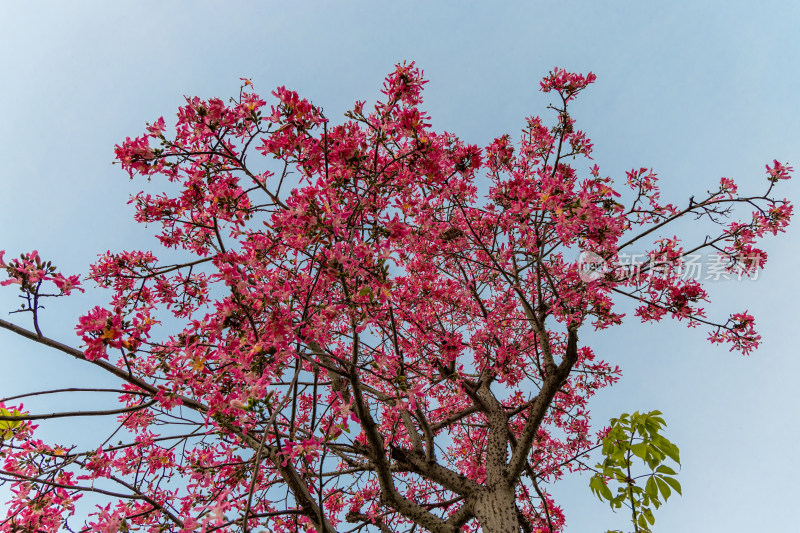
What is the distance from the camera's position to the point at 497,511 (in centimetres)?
402

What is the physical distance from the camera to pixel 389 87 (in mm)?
2947

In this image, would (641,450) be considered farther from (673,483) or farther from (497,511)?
(497,511)

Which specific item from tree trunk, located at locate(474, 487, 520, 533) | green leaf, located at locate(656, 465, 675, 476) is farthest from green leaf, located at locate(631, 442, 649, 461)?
tree trunk, located at locate(474, 487, 520, 533)

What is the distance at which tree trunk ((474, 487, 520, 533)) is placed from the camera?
12.8 feet

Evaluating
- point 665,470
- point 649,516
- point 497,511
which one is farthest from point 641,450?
point 497,511

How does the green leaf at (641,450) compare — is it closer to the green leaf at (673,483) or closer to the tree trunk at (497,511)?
the green leaf at (673,483)

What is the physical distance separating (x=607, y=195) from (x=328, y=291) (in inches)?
94.4

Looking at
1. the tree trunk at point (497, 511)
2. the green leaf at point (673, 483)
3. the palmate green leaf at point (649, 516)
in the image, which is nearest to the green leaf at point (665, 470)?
the green leaf at point (673, 483)

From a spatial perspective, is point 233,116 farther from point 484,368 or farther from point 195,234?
point 484,368

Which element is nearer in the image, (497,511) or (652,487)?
(652,487)

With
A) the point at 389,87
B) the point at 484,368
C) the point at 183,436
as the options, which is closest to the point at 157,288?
the point at 183,436

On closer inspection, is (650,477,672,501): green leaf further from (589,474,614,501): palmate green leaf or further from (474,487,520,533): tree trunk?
(474,487,520,533): tree trunk

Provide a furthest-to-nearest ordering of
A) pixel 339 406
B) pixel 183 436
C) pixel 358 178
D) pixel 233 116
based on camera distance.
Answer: pixel 183 436 < pixel 358 178 < pixel 233 116 < pixel 339 406

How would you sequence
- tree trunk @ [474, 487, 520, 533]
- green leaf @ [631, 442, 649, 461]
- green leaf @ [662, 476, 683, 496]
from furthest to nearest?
tree trunk @ [474, 487, 520, 533]
green leaf @ [631, 442, 649, 461]
green leaf @ [662, 476, 683, 496]
